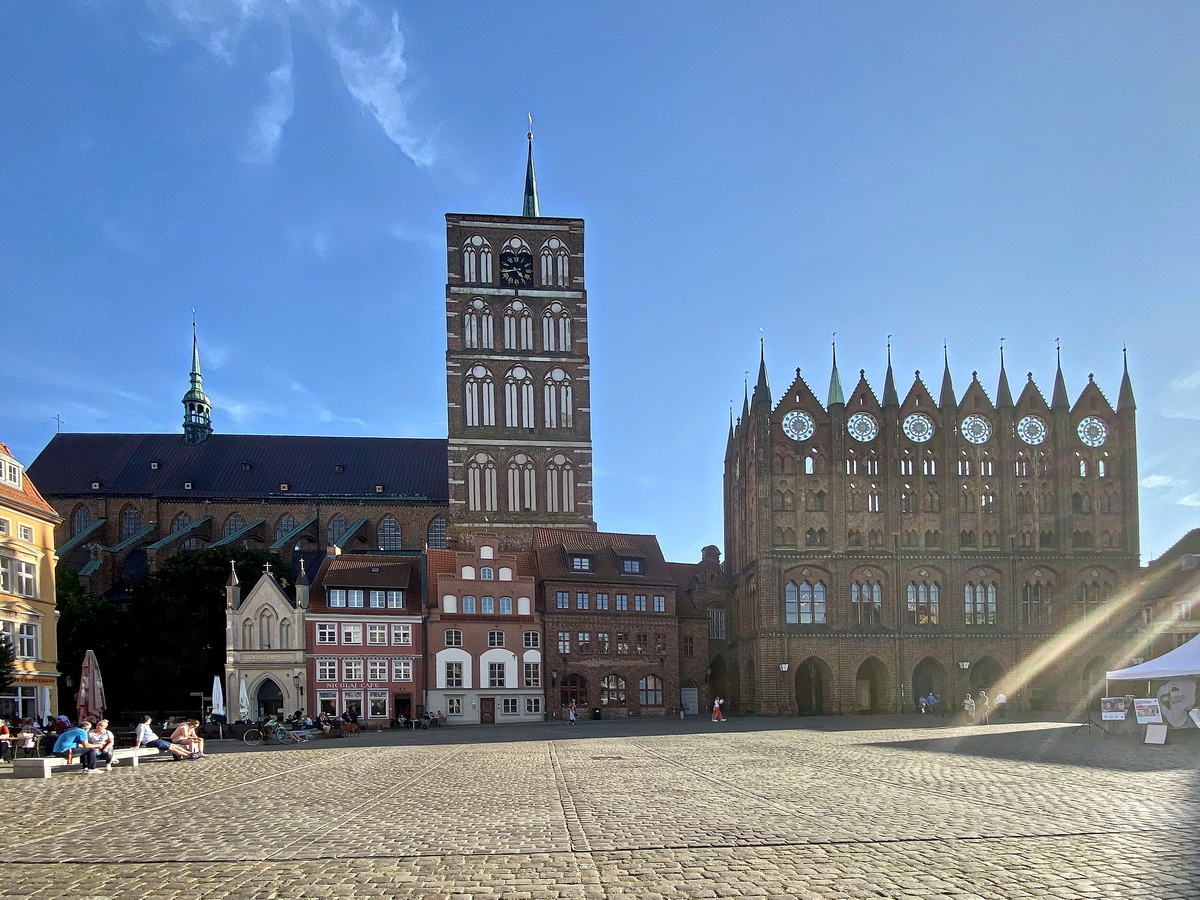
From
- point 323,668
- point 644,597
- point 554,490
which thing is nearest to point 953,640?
point 644,597

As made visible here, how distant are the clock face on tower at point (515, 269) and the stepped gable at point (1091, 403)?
39.2 metres

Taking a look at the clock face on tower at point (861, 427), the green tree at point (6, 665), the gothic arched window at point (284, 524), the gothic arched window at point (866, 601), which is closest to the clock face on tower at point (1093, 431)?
the clock face on tower at point (861, 427)

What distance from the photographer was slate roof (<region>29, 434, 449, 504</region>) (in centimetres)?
8256

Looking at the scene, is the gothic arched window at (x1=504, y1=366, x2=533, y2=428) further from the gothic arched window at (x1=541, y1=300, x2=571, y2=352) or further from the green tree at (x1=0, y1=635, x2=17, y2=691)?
the green tree at (x1=0, y1=635, x2=17, y2=691)

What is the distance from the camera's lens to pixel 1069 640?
65438 mm

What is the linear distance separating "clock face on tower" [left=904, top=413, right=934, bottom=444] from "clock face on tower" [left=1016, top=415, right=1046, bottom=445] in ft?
17.8

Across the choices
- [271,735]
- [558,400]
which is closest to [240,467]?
[558,400]

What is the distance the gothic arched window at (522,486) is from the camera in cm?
7862

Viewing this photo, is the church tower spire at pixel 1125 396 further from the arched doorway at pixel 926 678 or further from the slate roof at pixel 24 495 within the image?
the slate roof at pixel 24 495

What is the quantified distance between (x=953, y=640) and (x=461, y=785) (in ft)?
167

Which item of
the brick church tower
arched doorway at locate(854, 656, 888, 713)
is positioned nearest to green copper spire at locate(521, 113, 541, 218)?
the brick church tower

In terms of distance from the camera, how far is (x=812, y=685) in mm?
67188

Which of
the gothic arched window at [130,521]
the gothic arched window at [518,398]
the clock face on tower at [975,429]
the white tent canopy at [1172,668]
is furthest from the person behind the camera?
the gothic arched window at [130,521]

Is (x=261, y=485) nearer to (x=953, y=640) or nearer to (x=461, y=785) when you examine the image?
(x=953, y=640)
